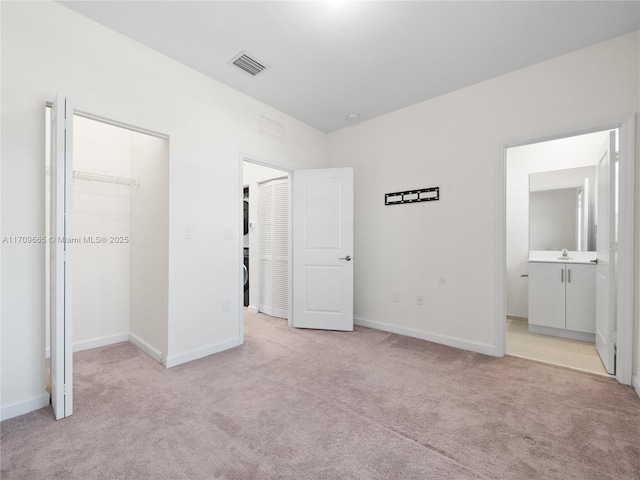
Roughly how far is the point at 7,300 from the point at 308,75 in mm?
2857

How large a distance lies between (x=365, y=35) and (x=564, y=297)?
357 cm

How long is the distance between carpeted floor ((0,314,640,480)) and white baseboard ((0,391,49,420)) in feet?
0.17

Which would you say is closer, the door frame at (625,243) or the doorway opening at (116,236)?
the door frame at (625,243)

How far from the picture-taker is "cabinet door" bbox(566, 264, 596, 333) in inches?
130

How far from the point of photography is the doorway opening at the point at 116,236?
2.86 metres

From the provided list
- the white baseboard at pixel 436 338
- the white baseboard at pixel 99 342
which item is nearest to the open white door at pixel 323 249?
the white baseboard at pixel 436 338

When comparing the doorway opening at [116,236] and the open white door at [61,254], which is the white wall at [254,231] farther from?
the open white door at [61,254]

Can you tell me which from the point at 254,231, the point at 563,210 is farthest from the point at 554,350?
the point at 254,231

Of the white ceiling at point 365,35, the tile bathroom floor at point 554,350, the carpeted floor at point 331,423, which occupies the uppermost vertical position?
the white ceiling at point 365,35

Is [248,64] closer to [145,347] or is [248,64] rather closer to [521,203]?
[145,347]

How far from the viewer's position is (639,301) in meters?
2.21

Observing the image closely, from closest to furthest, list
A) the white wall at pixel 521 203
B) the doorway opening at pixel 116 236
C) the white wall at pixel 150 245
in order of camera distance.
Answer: the white wall at pixel 150 245
the doorway opening at pixel 116 236
the white wall at pixel 521 203

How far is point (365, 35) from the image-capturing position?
231cm

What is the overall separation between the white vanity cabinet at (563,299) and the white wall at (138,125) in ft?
11.2
